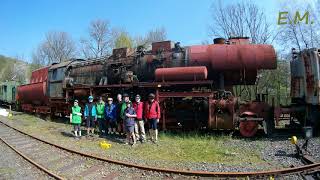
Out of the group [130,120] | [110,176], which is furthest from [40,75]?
[110,176]

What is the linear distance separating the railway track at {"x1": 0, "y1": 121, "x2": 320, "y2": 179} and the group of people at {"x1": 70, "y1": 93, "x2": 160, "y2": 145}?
230 cm

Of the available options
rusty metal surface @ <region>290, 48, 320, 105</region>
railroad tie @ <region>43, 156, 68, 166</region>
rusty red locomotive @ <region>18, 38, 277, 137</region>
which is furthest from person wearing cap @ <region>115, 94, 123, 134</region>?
rusty metal surface @ <region>290, 48, 320, 105</region>

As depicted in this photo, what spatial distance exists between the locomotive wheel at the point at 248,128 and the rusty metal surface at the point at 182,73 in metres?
2.13

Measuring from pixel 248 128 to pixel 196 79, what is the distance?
252 centimetres

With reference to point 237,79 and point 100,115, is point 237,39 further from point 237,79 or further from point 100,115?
point 100,115

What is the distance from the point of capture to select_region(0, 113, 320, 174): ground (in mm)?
8914

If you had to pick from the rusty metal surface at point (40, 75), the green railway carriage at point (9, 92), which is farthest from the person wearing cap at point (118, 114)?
the green railway carriage at point (9, 92)

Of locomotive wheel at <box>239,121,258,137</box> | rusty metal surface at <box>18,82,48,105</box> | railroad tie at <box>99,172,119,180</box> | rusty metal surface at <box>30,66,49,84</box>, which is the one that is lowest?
railroad tie at <box>99,172,119,180</box>

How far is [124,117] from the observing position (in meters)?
12.9

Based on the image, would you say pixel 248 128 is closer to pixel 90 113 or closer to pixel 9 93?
pixel 90 113

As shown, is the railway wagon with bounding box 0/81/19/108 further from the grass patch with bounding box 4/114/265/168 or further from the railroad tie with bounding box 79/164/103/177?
the railroad tie with bounding box 79/164/103/177

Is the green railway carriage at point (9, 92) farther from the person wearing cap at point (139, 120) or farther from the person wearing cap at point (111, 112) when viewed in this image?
the person wearing cap at point (139, 120)

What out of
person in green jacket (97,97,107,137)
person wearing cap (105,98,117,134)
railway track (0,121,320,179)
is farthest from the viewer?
person in green jacket (97,97,107,137)

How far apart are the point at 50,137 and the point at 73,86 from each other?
12.7 ft
